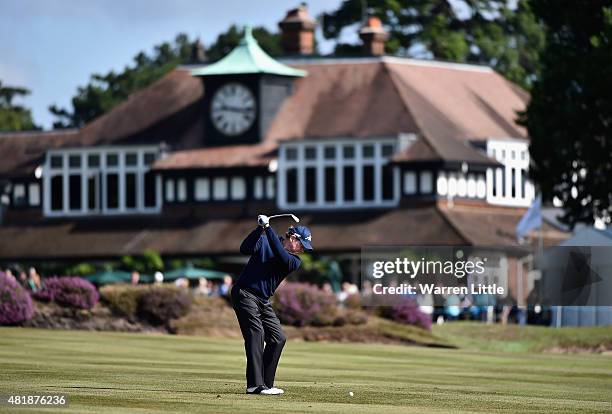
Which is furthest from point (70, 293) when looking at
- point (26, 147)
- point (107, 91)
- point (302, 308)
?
point (107, 91)

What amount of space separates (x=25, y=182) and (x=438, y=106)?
2075cm

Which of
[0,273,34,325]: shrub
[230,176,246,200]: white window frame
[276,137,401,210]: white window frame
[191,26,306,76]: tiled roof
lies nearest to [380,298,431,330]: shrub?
[0,273,34,325]: shrub

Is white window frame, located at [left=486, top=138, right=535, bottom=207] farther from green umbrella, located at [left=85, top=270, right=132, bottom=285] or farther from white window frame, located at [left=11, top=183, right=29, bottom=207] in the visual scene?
white window frame, located at [left=11, top=183, right=29, bottom=207]

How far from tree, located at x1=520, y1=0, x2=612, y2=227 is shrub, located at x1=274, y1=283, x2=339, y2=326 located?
13.3m

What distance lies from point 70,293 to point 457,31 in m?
67.2

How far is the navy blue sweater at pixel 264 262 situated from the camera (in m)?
21.5

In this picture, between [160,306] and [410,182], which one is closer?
[160,306]

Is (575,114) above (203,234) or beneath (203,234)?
above

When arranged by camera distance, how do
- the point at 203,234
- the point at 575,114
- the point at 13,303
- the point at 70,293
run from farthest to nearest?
1. the point at 203,234
2. the point at 575,114
3. the point at 70,293
4. the point at 13,303

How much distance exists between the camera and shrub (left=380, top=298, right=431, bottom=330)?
4728 centimetres

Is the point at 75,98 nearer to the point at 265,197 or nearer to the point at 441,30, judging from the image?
the point at 441,30

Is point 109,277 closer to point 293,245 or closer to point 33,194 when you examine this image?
point 33,194

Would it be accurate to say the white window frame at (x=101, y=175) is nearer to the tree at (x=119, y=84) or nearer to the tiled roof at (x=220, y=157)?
the tiled roof at (x=220, y=157)

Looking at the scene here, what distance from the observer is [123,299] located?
45.0 m
